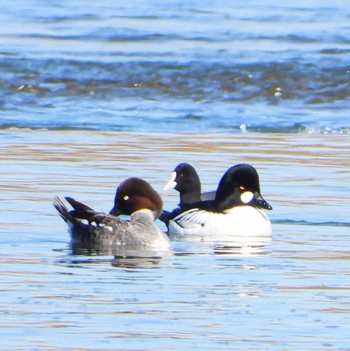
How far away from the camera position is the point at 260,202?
12578 mm

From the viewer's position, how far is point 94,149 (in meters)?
16.2

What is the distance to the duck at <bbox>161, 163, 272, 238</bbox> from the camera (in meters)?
12.4

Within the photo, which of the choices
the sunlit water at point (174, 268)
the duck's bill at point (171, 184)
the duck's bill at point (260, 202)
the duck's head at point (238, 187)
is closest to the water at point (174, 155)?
the sunlit water at point (174, 268)

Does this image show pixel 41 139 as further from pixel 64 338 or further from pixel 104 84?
pixel 64 338

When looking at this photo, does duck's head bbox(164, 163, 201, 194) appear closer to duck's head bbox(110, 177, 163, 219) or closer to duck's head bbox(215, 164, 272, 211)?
duck's head bbox(215, 164, 272, 211)

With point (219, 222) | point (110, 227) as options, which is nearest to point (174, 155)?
point (219, 222)

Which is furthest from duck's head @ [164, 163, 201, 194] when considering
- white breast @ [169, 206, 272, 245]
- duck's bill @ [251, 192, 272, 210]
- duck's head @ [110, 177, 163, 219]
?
duck's head @ [110, 177, 163, 219]

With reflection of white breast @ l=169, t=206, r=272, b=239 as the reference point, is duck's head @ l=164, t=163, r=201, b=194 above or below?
above

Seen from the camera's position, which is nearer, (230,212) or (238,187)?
(230,212)

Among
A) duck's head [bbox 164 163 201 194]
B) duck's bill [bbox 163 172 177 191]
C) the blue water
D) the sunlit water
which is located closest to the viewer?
the sunlit water

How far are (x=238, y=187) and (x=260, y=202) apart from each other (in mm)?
476

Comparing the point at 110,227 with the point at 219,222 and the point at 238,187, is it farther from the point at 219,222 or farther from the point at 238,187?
the point at 238,187

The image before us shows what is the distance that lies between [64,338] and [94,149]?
8.38 metres

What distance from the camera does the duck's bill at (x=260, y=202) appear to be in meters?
12.5
